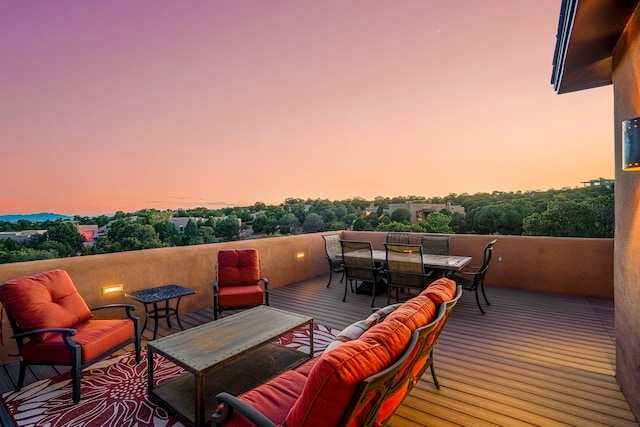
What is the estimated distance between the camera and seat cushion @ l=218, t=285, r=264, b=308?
387cm

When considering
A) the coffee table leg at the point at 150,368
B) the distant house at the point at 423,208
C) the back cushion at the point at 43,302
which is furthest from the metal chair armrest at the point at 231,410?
the distant house at the point at 423,208

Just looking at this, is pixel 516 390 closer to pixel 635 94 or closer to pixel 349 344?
pixel 349 344

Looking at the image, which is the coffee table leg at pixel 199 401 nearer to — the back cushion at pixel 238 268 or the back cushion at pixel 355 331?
the back cushion at pixel 355 331

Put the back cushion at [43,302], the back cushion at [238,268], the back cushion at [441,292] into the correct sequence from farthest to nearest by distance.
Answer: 1. the back cushion at [238,268]
2. the back cushion at [43,302]
3. the back cushion at [441,292]

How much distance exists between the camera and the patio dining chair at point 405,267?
13.8 ft

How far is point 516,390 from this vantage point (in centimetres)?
239

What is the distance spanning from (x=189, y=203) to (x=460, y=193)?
13.7 m

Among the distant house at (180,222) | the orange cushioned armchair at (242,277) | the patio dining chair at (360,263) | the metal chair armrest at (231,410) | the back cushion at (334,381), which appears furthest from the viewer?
the distant house at (180,222)

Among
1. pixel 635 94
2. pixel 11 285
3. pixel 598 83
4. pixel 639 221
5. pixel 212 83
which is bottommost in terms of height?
pixel 11 285

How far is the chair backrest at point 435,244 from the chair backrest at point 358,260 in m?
1.43

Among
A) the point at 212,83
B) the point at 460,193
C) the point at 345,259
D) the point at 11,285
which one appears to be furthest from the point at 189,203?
the point at 460,193

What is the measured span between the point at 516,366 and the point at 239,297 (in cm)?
319

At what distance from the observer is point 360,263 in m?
4.91

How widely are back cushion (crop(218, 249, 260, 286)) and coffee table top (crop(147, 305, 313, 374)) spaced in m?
1.40
